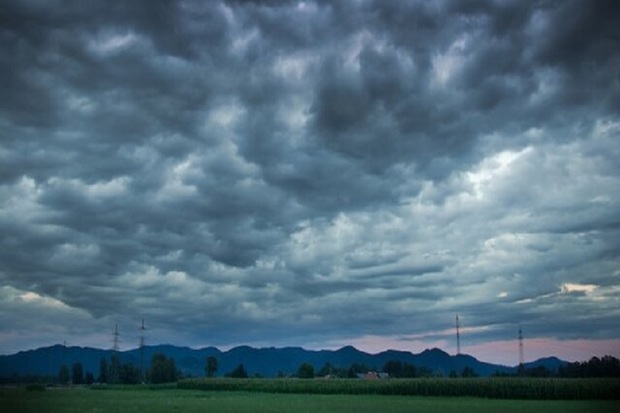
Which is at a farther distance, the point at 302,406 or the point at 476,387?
the point at 476,387

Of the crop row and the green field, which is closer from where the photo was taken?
the green field

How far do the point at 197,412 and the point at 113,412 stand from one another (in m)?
8.07

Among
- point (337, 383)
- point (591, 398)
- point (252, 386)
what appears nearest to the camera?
point (591, 398)

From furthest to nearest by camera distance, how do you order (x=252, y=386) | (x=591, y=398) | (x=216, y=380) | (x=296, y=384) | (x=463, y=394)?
(x=216, y=380)
(x=252, y=386)
(x=296, y=384)
(x=463, y=394)
(x=591, y=398)

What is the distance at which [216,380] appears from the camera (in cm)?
18050

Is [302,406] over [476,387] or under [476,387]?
under

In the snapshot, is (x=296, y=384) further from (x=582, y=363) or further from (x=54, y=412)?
(x=54, y=412)

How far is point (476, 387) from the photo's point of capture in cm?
11262

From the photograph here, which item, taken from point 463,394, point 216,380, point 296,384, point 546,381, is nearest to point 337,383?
point 296,384

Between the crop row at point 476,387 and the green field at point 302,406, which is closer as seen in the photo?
the green field at point 302,406

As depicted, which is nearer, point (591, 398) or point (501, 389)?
point (591, 398)

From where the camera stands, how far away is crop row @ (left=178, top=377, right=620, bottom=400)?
9894 cm

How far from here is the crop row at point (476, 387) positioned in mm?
98938

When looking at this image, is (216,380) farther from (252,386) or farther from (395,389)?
(395,389)
